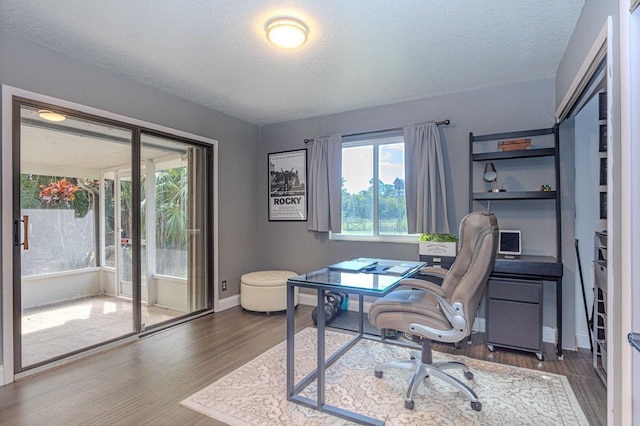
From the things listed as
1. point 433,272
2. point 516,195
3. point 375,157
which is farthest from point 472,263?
point 375,157

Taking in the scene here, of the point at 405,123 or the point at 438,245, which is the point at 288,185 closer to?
the point at 405,123

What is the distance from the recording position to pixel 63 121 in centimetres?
262

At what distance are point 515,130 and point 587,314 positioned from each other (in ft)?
5.84

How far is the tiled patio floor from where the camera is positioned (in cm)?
245

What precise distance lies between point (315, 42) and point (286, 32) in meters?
0.29

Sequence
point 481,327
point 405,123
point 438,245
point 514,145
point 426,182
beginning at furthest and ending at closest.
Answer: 1. point 405,123
2. point 426,182
3. point 481,327
4. point 438,245
5. point 514,145

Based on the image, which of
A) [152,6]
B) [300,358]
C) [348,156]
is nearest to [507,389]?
[300,358]

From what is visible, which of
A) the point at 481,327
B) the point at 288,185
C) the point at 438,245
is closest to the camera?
the point at 438,245

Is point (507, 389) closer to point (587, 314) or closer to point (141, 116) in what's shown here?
point (587, 314)

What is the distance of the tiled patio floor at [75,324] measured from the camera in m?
2.45

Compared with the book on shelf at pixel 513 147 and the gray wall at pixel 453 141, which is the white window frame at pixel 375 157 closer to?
the gray wall at pixel 453 141

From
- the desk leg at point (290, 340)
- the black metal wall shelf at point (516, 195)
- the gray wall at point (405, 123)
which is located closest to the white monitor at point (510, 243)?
the black metal wall shelf at point (516, 195)

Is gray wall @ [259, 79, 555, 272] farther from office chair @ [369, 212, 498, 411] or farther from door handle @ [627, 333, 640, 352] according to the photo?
door handle @ [627, 333, 640, 352]

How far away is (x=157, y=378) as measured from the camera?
229cm
